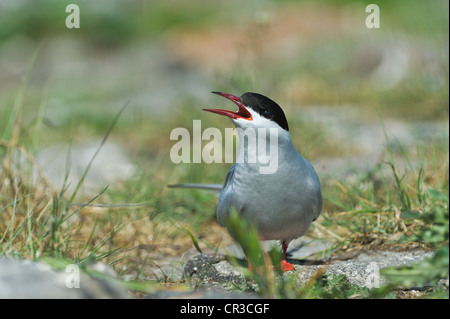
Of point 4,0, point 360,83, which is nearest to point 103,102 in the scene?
point 360,83

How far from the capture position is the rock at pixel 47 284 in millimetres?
1871

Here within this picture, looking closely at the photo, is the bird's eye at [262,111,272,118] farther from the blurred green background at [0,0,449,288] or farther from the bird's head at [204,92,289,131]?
the blurred green background at [0,0,449,288]

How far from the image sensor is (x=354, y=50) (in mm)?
8352

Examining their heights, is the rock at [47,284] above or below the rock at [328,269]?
above

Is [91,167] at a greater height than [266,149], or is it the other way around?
[266,149]

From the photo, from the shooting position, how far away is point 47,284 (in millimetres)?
1914

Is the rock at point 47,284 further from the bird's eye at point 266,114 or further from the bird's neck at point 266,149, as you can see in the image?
the bird's eye at point 266,114

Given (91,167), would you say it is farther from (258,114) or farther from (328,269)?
(328,269)

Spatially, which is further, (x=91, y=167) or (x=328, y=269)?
(x=91, y=167)

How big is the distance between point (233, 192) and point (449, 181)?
48.5 inches

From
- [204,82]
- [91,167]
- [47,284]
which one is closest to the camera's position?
[47,284]

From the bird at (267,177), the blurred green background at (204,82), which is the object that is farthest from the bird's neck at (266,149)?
the blurred green background at (204,82)

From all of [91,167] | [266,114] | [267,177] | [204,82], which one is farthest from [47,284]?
[204,82]

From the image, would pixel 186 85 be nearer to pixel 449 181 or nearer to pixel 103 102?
pixel 103 102
